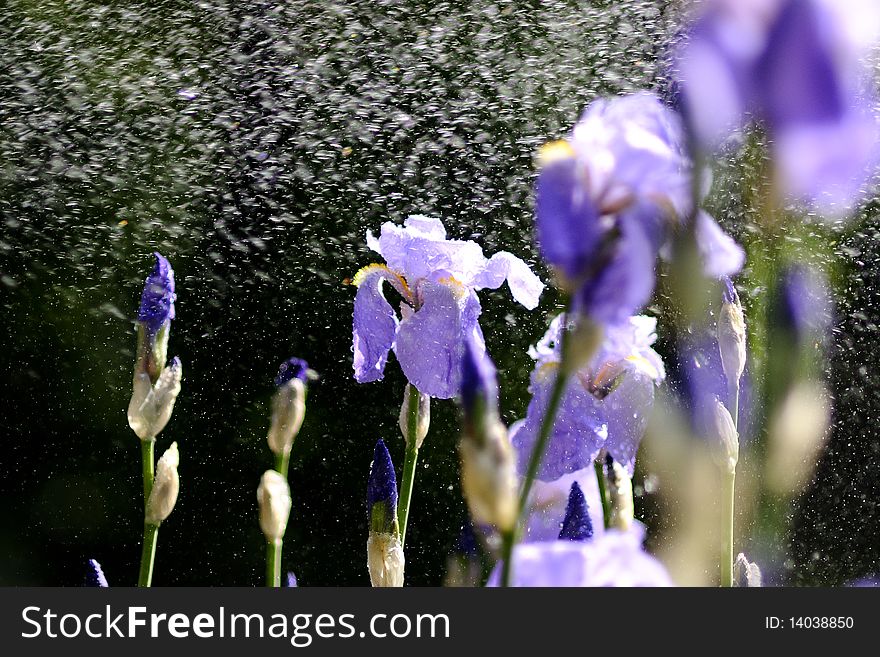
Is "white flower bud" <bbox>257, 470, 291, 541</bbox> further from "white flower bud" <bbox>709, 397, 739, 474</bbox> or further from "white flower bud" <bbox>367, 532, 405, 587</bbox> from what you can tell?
"white flower bud" <bbox>709, 397, 739, 474</bbox>

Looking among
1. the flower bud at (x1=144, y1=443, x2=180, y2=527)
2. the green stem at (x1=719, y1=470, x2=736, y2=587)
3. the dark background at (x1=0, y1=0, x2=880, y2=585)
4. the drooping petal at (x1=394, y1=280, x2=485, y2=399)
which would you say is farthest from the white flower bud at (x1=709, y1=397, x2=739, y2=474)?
the dark background at (x1=0, y1=0, x2=880, y2=585)

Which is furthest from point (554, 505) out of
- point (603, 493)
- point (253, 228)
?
point (253, 228)

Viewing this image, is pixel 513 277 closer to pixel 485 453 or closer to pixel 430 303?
pixel 430 303

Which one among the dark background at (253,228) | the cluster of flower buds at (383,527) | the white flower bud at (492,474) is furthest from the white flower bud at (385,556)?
the dark background at (253,228)

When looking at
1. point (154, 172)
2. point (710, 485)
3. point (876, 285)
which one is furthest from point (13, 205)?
point (876, 285)

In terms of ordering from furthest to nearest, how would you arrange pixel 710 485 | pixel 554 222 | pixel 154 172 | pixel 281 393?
pixel 154 172, pixel 710 485, pixel 281 393, pixel 554 222

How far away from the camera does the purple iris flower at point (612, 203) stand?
0.58 feet

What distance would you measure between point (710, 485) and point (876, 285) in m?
0.25

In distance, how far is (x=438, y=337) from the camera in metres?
0.39

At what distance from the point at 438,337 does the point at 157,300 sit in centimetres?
13

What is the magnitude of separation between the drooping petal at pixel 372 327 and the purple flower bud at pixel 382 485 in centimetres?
5

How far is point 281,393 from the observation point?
1.30ft

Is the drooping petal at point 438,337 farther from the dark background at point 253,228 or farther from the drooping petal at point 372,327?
the dark background at point 253,228
